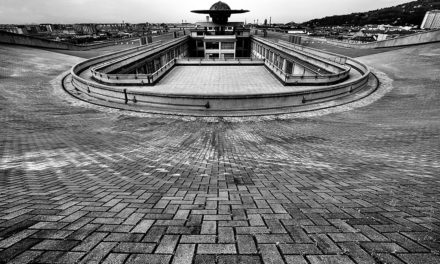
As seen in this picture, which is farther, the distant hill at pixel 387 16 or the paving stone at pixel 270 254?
the distant hill at pixel 387 16

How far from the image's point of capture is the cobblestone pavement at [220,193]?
2.12 metres

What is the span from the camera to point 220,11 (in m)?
62.4

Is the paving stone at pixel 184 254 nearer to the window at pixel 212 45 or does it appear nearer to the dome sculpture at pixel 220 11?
the window at pixel 212 45

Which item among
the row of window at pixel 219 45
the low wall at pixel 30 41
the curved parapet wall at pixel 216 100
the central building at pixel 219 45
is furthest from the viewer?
the row of window at pixel 219 45

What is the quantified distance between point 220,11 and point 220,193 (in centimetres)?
6859

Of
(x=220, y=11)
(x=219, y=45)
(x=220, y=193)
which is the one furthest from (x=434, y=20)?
(x=220, y=193)

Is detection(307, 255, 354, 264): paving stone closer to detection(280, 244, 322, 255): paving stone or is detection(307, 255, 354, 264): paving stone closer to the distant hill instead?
detection(280, 244, 322, 255): paving stone

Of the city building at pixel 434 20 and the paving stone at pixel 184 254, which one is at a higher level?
the city building at pixel 434 20

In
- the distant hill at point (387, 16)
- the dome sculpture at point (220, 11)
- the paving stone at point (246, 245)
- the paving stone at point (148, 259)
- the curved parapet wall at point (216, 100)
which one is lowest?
the curved parapet wall at point (216, 100)

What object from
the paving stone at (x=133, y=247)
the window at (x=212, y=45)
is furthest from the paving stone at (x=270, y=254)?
the window at (x=212, y=45)

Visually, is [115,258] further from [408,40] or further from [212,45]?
[212,45]

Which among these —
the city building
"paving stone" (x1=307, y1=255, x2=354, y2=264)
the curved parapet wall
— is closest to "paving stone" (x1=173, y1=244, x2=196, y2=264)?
"paving stone" (x1=307, y1=255, x2=354, y2=264)

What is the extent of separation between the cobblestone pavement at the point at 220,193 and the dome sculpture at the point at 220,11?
2444 inches

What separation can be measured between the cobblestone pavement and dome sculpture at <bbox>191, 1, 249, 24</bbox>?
2444 inches
